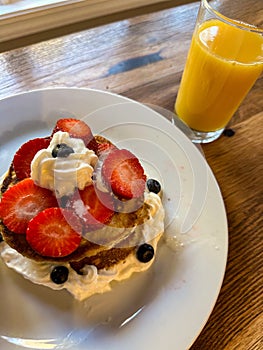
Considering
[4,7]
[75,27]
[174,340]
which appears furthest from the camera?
[75,27]

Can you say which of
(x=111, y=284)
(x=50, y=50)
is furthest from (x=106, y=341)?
(x=50, y=50)

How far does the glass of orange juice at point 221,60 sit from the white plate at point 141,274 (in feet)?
0.53

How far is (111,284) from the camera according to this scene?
1.03m

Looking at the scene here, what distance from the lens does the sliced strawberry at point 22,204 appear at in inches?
37.7

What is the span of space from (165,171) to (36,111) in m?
0.49

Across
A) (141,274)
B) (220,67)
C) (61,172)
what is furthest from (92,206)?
(220,67)

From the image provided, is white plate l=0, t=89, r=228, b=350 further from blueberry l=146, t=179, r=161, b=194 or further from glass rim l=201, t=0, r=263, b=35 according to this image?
glass rim l=201, t=0, r=263, b=35

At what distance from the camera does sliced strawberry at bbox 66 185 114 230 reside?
964 millimetres

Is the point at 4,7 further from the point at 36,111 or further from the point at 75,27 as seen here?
the point at 36,111

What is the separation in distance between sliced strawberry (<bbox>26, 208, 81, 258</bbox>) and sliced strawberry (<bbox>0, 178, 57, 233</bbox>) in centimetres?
4

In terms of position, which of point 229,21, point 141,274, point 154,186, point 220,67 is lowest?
point 141,274

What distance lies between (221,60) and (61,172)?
608 mm

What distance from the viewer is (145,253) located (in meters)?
1.04

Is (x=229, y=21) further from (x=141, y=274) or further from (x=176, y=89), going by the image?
(x=141, y=274)
